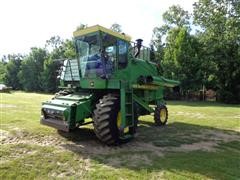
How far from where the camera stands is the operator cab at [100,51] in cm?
847

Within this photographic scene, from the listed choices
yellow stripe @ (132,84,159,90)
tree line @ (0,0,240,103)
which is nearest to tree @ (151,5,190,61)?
tree line @ (0,0,240,103)

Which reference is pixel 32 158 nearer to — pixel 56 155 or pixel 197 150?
pixel 56 155

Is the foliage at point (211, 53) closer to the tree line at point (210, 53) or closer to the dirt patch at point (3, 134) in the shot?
the tree line at point (210, 53)

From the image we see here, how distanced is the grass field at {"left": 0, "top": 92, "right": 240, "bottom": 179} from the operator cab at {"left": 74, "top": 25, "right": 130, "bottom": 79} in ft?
6.88

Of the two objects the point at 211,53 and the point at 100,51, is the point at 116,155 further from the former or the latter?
the point at 211,53

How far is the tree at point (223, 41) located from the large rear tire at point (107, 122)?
23.9m

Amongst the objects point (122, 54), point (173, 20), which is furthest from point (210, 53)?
point (122, 54)

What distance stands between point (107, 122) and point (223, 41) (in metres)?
25.9

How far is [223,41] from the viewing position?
98.1 feet

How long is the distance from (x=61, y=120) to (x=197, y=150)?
3.89m

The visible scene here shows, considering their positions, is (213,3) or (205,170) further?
(213,3)

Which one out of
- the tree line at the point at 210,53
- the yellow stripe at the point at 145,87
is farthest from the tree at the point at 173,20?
the yellow stripe at the point at 145,87

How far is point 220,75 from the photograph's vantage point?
29844 mm

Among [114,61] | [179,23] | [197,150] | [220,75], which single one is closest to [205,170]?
[197,150]
